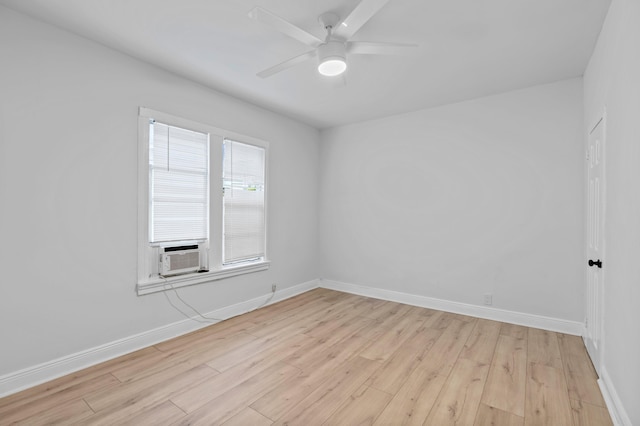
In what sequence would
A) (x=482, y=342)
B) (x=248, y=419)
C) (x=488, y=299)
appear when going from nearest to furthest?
(x=248, y=419)
(x=482, y=342)
(x=488, y=299)

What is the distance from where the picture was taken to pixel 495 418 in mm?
1914

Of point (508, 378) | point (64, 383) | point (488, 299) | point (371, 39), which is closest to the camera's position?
point (64, 383)

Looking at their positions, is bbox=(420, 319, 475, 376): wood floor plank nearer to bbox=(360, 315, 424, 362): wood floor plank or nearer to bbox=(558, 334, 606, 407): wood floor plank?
bbox=(360, 315, 424, 362): wood floor plank

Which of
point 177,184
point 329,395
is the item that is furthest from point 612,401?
point 177,184

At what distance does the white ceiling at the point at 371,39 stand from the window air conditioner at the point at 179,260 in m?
1.88

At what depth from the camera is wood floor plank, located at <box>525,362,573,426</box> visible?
6.27 feet

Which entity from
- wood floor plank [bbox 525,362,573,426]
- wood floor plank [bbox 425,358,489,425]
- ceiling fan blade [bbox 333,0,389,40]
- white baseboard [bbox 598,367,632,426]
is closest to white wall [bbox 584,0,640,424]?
white baseboard [bbox 598,367,632,426]

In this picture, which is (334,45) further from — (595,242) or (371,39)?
(595,242)

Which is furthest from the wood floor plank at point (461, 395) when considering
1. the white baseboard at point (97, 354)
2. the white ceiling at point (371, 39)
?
the white ceiling at point (371, 39)

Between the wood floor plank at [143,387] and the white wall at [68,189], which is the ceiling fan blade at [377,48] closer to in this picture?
the white wall at [68,189]

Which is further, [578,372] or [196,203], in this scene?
[196,203]

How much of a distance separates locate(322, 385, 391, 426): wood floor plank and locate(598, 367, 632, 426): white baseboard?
1.35 meters

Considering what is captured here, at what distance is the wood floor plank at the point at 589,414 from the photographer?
1.87 metres

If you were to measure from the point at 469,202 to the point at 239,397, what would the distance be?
341cm
